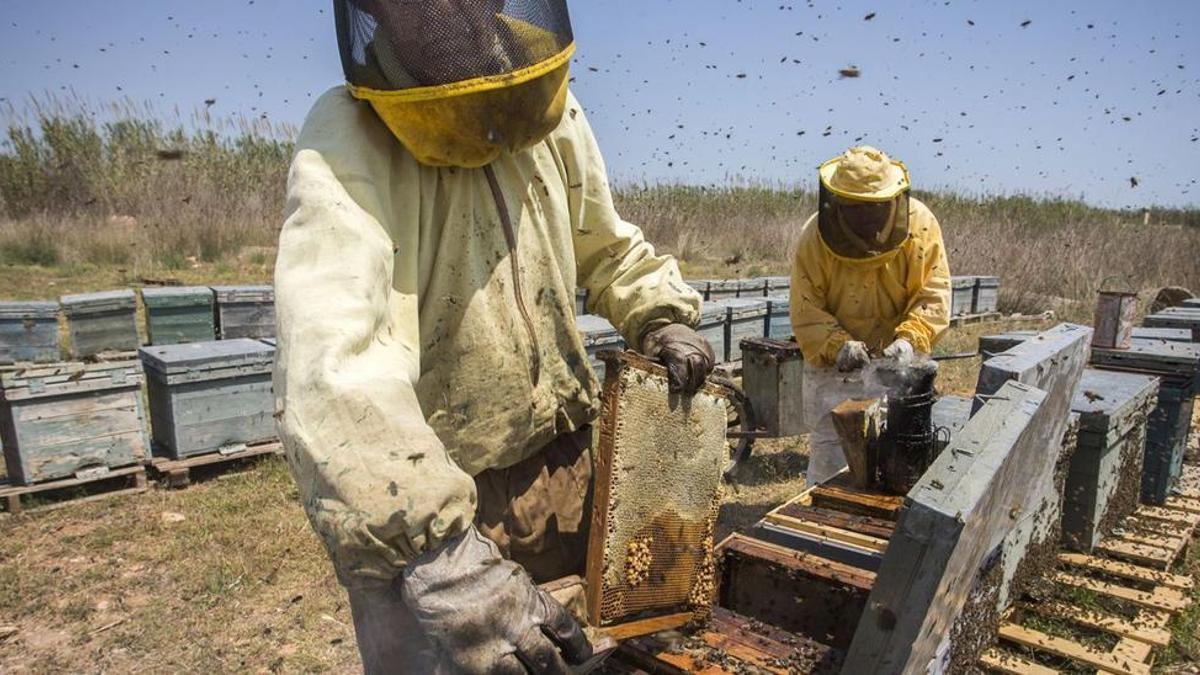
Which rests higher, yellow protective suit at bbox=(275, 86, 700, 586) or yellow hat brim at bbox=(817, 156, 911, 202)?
yellow hat brim at bbox=(817, 156, 911, 202)

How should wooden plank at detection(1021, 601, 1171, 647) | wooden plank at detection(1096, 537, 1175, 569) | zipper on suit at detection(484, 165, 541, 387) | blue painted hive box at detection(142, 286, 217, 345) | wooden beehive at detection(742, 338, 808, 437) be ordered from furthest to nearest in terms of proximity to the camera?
blue painted hive box at detection(142, 286, 217, 345)
wooden beehive at detection(742, 338, 808, 437)
wooden plank at detection(1096, 537, 1175, 569)
wooden plank at detection(1021, 601, 1171, 647)
zipper on suit at detection(484, 165, 541, 387)

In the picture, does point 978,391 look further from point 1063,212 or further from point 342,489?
point 1063,212

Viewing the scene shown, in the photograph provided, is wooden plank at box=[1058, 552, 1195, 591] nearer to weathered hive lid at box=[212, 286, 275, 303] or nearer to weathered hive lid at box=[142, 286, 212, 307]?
weathered hive lid at box=[212, 286, 275, 303]

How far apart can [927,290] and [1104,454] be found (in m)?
1.16

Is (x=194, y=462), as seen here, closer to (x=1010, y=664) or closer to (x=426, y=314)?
(x=426, y=314)

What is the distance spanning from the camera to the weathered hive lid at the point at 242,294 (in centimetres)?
732

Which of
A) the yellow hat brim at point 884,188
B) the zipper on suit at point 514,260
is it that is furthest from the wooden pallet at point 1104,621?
the zipper on suit at point 514,260

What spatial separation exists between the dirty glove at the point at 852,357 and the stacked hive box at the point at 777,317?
375 centimetres

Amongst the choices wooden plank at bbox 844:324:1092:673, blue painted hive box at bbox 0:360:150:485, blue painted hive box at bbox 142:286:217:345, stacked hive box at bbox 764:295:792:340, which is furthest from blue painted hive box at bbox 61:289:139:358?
wooden plank at bbox 844:324:1092:673

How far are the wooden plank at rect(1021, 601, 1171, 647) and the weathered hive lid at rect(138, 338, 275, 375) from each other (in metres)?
4.38

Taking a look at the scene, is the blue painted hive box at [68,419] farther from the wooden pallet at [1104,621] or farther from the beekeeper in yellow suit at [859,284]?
the wooden pallet at [1104,621]

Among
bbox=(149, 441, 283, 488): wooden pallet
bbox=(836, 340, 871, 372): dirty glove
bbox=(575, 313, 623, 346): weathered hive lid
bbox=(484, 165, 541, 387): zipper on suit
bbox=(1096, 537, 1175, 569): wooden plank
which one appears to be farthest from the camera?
bbox=(575, 313, 623, 346): weathered hive lid

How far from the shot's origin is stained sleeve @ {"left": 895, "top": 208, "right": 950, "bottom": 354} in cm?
398

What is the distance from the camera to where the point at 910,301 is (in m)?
4.21
